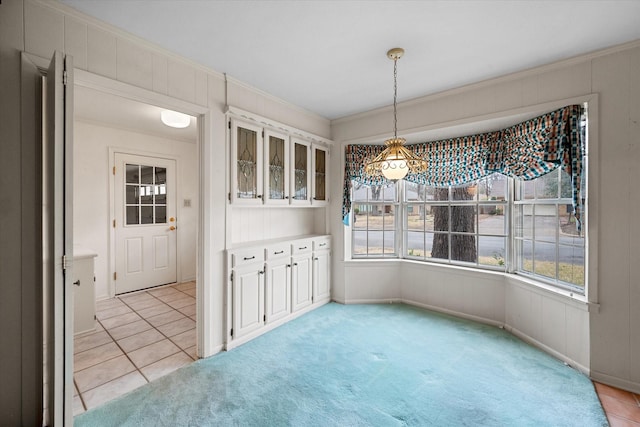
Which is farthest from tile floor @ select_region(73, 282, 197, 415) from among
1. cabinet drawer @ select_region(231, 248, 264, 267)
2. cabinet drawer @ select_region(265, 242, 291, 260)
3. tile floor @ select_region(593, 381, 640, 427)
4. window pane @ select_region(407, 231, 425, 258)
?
tile floor @ select_region(593, 381, 640, 427)

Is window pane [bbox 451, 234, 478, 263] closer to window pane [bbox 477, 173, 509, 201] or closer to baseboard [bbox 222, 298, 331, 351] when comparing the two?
window pane [bbox 477, 173, 509, 201]

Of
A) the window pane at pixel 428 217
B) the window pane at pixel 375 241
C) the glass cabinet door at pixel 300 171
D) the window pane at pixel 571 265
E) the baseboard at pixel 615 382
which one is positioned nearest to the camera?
the baseboard at pixel 615 382

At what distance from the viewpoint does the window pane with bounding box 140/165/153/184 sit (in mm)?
4625

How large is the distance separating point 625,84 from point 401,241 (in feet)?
8.48

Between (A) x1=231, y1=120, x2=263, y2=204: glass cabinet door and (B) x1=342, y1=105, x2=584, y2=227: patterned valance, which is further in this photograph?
(A) x1=231, y1=120, x2=263, y2=204: glass cabinet door

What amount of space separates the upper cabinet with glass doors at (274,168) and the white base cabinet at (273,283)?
0.51 metres

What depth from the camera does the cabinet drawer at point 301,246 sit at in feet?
11.3

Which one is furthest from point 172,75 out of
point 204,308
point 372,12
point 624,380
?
point 624,380

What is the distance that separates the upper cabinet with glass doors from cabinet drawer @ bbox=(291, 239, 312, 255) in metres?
0.46

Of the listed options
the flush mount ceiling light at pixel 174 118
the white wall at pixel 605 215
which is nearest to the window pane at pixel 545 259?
the white wall at pixel 605 215

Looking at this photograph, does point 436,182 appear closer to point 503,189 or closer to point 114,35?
point 503,189

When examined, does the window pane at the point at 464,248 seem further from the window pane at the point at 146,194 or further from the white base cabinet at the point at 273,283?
the window pane at the point at 146,194

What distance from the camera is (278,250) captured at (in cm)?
322

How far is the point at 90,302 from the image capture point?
3078 mm
